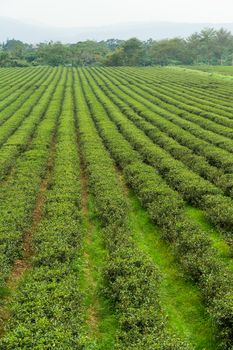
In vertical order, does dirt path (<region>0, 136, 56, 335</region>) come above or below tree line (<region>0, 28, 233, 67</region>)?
below

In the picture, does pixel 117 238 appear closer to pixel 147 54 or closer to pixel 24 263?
pixel 24 263

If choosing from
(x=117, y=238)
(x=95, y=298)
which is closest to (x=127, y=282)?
(x=95, y=298)

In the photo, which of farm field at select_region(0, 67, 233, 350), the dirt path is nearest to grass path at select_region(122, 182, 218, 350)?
farm field at select_region(0, 67, 233, 350)

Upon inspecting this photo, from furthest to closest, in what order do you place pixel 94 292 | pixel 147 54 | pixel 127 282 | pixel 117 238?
pixel 147 54, pixel 117 238, pixel 94 292, pixel 127 282

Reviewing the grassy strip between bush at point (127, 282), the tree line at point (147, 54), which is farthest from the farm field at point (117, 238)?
the tree line at point (147, 54)

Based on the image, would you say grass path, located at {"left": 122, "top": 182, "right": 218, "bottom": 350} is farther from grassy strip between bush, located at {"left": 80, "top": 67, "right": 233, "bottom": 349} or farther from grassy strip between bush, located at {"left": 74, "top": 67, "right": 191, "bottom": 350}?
grassy strip between bush, located at {"left": 74, "top": 67, "right": 191, "bottom": 350}

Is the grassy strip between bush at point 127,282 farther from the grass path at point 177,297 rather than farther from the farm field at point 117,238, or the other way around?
the grass path at point 177,297
